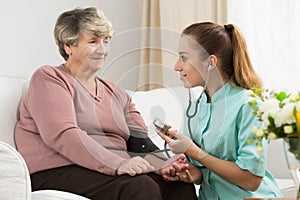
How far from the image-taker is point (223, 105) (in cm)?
190

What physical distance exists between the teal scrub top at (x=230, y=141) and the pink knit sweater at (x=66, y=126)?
0.28 m

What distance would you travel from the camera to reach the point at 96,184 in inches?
66.6

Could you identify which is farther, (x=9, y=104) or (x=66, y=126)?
(x=9, y=104)

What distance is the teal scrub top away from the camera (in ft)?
5.82

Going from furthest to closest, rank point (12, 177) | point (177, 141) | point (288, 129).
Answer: point (177, 141), point (12, 177), point (288, 129)

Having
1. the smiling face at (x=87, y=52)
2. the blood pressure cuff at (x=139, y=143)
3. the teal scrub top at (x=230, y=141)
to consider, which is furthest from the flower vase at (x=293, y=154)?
the smiling face at (x=87, y=52)

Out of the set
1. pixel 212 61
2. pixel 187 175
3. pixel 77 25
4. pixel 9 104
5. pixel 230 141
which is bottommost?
pixel 187 175

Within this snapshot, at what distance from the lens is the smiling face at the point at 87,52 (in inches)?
78.6

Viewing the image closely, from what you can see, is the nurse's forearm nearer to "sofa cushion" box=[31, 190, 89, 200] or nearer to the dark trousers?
the dark trousers

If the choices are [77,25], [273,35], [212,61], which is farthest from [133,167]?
[273,35]

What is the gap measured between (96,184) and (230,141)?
0.46 meters

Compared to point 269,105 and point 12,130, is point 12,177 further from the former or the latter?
point 269,105

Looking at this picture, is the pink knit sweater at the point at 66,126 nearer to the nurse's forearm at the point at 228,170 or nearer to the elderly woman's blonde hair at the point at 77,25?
the elderly woman's blonde hair at the point at 77,25

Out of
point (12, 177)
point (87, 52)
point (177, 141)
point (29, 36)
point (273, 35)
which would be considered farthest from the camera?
point (273, 35)
